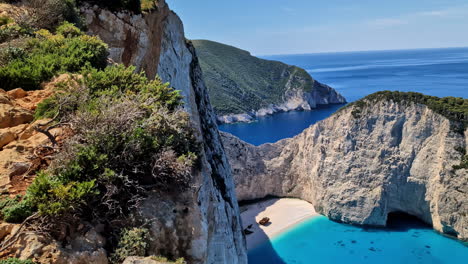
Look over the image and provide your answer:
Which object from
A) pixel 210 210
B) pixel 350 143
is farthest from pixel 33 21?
pixel 350 143

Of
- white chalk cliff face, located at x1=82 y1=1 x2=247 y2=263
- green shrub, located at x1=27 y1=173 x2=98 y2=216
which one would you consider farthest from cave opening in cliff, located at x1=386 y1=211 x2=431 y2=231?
green shrub, located at x1=27 y1=173 x2=98 y2=216

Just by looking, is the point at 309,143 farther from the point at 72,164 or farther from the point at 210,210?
the point at 72,164

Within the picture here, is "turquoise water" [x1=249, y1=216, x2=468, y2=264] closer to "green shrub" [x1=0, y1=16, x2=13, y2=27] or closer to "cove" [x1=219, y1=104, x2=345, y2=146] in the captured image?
"green shrub" [x1=0, y1=16, x2=13, y2=27]

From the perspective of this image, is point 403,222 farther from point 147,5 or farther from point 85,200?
point 85,200

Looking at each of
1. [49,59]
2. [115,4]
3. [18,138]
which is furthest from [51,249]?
[115,4]

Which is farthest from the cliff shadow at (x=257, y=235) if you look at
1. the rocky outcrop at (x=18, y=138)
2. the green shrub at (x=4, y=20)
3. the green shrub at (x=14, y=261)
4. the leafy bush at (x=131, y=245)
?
the green shrub at (x=14, y=261)

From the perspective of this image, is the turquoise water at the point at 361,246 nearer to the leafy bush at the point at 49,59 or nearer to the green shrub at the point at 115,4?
the green shrub at the point at 115,4
